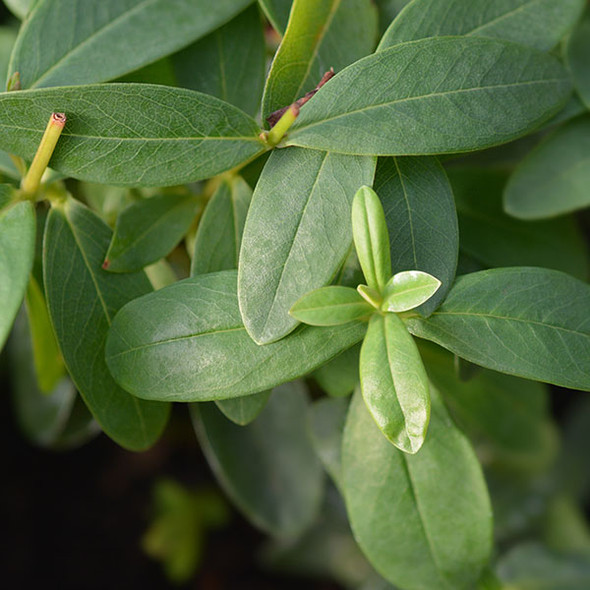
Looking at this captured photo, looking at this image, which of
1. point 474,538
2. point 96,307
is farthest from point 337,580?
point 96,307

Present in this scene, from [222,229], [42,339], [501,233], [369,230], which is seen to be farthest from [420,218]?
[42,339]

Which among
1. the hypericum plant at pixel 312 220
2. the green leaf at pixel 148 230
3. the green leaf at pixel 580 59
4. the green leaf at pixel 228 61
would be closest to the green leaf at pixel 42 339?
the hypericum plant at pixel 312 220

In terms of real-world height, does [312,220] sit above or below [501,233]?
above

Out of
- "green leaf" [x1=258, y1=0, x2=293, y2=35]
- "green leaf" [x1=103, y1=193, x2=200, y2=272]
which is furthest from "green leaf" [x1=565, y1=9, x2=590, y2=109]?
"green leaf" [x1=103, y1=193, x2=200, y2=272]

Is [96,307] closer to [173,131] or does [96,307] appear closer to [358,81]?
[173,131]

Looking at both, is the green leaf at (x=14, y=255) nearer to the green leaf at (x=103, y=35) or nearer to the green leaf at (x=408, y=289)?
the green leaf at (x=103, y=35)

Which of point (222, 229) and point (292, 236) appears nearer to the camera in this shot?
point (292, 236)

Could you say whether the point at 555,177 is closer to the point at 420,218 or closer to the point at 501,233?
the point at 501,233
